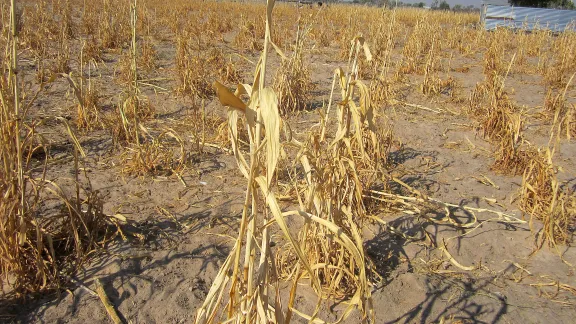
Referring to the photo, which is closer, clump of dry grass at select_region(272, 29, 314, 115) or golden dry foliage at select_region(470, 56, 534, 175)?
golden dry foliage at select_region(470, 56, 534, 175)

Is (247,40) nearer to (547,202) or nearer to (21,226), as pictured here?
(547,202)

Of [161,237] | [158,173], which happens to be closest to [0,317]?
[161,237]

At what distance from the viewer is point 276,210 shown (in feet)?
3.07

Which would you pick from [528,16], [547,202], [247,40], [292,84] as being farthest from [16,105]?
[528,16]

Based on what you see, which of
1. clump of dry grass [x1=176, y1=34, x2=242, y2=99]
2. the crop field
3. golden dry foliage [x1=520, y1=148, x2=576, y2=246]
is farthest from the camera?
clump of dry grass [x1=176, y1=34, x2=242, y2=99]

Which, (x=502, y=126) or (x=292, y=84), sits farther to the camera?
(x=292, y=84)

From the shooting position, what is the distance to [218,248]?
2279mm

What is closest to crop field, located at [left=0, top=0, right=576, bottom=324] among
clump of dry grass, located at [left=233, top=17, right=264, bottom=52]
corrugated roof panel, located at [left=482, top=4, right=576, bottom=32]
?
clump of dry grass, located at [left=233, top=17, right=264, bottom=52]

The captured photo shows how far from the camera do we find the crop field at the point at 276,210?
1421 millimetres

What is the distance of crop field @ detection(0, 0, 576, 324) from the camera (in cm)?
142

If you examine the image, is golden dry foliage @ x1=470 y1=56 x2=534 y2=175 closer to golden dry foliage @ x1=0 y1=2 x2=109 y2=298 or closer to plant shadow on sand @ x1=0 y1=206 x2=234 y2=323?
plant shadow on sand @ x1=0 y1=206 x2=234 y2=323

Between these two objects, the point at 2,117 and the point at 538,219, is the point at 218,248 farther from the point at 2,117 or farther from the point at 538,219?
the point at 538,219

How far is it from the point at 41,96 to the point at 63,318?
10.8ft

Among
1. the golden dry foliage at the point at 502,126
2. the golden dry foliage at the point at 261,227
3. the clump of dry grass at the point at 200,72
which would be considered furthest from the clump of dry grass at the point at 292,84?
the golden dry foliage at the point at 261,227
